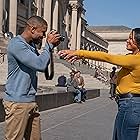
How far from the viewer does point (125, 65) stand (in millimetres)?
5137

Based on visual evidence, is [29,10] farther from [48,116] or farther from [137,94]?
[137,94]

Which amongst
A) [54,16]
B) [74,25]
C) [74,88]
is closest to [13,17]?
[54,16]

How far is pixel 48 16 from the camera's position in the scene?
58.2 metres

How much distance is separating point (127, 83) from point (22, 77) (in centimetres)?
115

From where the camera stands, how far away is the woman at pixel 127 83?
5145 mm

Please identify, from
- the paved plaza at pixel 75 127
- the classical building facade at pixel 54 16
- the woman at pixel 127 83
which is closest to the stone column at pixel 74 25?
the classical building facade at pixel 54 16

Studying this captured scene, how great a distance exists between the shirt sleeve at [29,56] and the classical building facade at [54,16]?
37.7 meters

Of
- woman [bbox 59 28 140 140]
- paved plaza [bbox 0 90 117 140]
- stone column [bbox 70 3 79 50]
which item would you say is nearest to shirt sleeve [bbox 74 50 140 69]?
woman [bbox 59 28 140 140]

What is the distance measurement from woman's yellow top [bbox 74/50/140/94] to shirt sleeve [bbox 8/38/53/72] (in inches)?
20.9

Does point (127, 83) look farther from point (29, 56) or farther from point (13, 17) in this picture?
point (13, 17)

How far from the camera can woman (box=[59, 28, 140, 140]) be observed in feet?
16.9

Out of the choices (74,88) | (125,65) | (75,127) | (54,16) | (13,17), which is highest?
(54,16)

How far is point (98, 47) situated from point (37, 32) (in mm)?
96672

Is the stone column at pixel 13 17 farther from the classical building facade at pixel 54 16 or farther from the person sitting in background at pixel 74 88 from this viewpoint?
the person sitting in background at pixel 74 88
